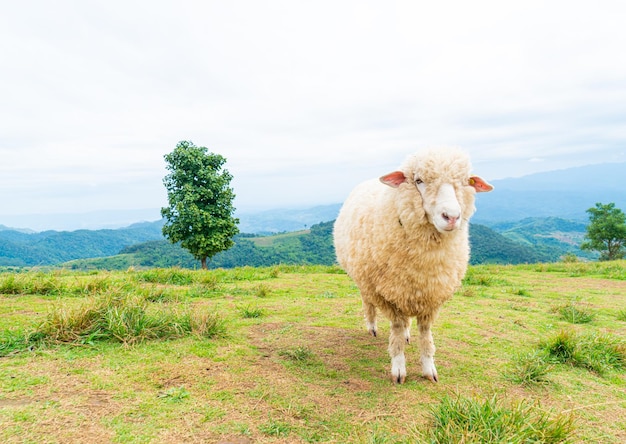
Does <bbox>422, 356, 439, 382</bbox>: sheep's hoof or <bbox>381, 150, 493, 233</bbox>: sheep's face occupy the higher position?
<bbox>381, 150, 493, 233</bbox>: sheep's face

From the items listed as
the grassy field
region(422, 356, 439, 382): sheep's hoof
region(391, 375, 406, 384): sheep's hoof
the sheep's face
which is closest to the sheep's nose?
the sheep's face

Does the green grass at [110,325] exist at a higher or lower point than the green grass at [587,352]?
higher

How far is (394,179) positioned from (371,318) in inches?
105

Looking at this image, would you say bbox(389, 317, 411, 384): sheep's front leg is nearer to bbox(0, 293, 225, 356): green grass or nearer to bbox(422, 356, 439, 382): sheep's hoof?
bbox(422, 356, 439, 382): sheep's hoof

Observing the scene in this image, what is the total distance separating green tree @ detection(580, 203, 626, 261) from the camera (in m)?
44.2

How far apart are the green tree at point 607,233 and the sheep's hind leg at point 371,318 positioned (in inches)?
2075

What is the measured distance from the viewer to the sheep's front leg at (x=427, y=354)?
13.9 feet

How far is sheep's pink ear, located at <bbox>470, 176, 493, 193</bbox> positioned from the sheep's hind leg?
2543 mm

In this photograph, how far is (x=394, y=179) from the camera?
4.20m

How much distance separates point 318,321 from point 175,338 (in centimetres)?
253

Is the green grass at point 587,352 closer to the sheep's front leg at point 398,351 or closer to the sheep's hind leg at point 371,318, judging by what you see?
the sheep's front leg at point 398,351

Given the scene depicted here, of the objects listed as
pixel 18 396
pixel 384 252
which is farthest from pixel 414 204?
pixel 18 396

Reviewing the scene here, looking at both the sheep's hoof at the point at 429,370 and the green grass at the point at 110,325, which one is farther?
the sheep's hoof at the point at 429,370

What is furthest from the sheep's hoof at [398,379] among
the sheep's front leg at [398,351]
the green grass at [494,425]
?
the green grass at [494,425]
